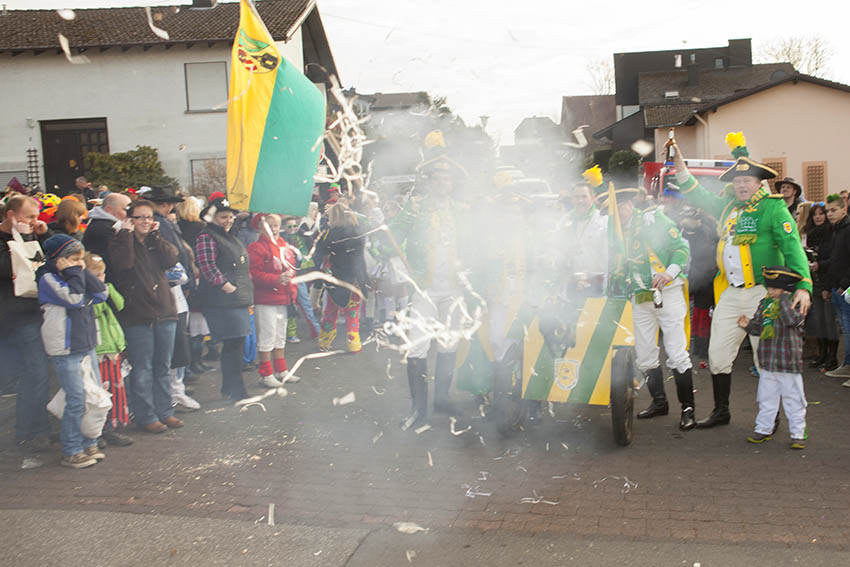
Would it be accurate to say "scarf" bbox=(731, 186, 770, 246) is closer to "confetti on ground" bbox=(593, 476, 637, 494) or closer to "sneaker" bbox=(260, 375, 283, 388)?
"confetti on ground" bbox=(593, 476, 637, 494)

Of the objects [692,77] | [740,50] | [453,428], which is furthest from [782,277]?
[740,50]

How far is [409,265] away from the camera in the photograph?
624 cm

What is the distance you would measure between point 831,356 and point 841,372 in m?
0.43

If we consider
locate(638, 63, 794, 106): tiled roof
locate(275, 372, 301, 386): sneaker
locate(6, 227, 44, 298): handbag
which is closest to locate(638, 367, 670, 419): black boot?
locate(275, 372, 301, 386): sneaker

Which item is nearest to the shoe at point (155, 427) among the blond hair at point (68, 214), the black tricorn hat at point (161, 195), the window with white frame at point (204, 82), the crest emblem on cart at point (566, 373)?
the blond hair at point (68, 214)

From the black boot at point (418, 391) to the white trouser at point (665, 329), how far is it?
5.94ft

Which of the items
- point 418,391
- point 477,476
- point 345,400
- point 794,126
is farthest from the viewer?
point 794,126

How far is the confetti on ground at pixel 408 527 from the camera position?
422 centimetres

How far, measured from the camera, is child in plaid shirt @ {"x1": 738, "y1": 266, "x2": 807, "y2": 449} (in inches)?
219

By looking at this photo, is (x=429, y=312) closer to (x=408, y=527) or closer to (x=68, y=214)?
(x=408, y=527)

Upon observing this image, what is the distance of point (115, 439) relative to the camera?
5.99 m

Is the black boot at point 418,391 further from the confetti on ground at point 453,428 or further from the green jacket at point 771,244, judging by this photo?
the green jacket at point 771,244

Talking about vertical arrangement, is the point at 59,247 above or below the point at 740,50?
below

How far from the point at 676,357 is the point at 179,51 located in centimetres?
2208
